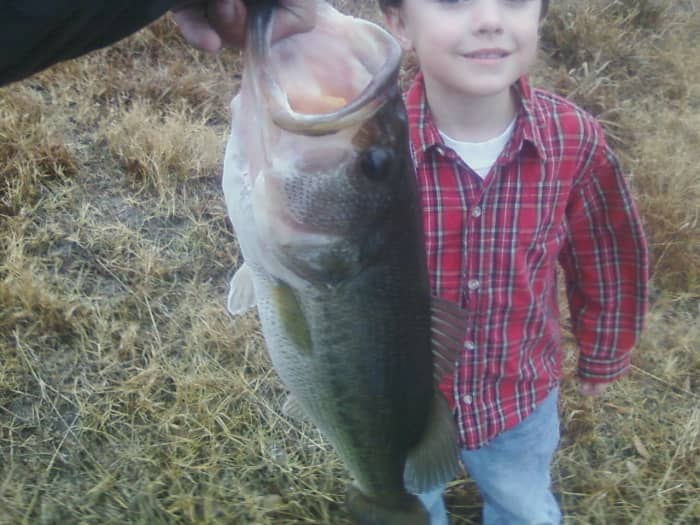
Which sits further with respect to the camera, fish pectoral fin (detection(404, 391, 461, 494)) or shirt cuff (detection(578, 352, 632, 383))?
shirt cuff (detection(578, 352, 632, 383))

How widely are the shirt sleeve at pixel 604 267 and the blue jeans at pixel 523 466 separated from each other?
0.21 metres

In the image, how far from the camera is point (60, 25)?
4.36 feet

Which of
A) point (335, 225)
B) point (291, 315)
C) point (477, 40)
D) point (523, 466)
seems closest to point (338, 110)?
point (335, 225)

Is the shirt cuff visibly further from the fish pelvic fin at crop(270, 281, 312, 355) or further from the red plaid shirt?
the fish pelvic fin at crop(270, 281, 312, 355)

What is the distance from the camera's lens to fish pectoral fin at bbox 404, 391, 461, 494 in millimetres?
1917

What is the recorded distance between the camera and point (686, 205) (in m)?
4.04

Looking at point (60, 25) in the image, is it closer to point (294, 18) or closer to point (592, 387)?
point (294, 18)

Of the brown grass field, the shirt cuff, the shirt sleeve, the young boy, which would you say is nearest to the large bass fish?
the young boy

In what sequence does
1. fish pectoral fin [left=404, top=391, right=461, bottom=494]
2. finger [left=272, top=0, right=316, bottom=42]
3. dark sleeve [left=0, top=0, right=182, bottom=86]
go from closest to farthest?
dark sleeve [left=0, top=0, right=182, bottom=86]
finger [left=272, top=0, right=316, bottom=42]
fish pectoral fin [left=404, top=391, right=461, bottom=494]

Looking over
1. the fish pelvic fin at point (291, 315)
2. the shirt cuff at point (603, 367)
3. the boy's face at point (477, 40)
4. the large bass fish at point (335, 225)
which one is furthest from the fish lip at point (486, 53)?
the shirt cuff at point (603, 367)

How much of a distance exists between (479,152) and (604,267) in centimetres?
53

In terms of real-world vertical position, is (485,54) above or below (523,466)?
above

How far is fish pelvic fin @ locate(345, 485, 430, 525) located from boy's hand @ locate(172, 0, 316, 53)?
116 centimetres

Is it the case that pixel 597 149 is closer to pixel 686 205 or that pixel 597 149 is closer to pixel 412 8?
pixel 412 8
